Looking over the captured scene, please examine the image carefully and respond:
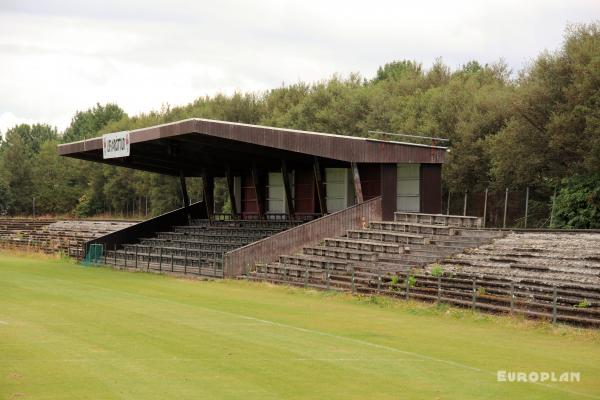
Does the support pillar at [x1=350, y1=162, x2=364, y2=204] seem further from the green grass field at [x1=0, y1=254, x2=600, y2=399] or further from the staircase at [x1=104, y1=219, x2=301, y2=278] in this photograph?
the green grass field at [x1=0, y1=254, x2=600, y2=399]

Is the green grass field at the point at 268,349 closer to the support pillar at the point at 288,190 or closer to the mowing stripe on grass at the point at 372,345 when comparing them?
the mowing stripe on grass at the point at 372,345

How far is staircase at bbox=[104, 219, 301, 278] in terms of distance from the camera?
37.9 metres

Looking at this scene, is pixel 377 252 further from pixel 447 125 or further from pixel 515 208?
pixel 447 125

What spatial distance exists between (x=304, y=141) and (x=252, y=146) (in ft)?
10.0

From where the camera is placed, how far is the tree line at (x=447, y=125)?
41.4 metres

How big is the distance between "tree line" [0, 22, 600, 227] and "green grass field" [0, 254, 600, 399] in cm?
2007

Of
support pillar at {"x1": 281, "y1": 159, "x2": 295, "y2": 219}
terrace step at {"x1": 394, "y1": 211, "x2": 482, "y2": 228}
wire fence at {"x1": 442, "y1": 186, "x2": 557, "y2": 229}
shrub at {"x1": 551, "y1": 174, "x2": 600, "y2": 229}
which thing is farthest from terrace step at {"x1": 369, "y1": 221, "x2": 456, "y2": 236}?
shrub at {"x1": 551, "y1": 174, "x2": 600, "y2": 229}

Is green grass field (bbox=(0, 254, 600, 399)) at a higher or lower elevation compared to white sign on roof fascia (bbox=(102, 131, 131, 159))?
lower

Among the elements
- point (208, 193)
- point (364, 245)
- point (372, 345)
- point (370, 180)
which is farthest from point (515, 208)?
point (372, 345)

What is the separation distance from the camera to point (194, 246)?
43.5 m

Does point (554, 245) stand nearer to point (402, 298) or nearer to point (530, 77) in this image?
point (402, 298)

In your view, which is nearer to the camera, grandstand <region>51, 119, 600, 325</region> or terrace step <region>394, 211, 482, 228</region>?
grandstand <region>51, 119, 600, 325</region>

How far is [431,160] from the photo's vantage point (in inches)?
1494

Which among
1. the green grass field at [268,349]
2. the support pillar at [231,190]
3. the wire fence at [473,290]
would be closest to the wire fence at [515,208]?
the support pillar at [231,190]
